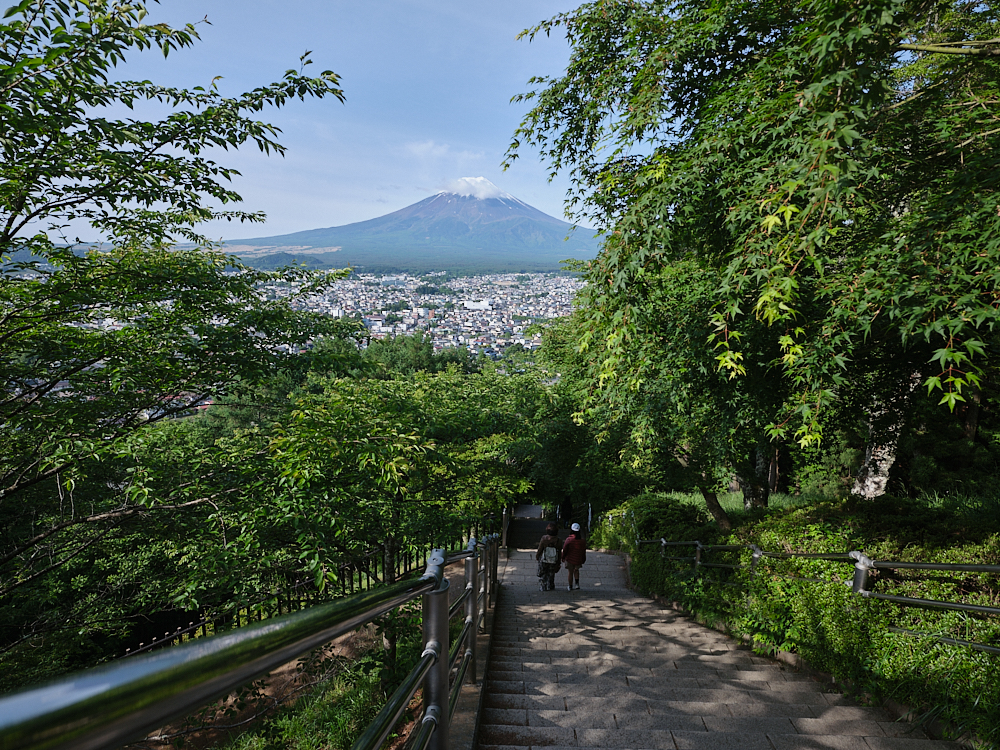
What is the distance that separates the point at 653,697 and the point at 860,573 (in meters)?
1.89

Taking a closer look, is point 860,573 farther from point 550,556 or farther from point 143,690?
point 550,556

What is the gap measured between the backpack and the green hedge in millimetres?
2806

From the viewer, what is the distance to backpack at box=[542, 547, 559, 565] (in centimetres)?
934

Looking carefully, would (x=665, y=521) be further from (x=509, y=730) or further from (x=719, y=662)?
(x=509, y=730)

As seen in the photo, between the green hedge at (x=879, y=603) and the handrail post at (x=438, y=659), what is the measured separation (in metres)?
3.09

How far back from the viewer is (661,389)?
5727 millimetres

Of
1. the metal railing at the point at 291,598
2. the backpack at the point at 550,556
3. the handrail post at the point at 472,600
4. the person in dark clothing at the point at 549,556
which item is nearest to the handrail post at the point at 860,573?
the handrail post at the point at 472,600

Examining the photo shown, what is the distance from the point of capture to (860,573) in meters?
4.23

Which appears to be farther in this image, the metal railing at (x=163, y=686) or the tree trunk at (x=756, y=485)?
the tree trunk at (x=756, y=485)

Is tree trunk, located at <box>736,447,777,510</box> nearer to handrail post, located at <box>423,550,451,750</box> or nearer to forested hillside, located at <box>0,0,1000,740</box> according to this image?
forested hillside, located at <box>0,0,1000,740</box>

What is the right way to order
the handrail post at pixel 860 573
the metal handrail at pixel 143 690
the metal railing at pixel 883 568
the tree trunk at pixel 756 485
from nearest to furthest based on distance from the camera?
the metal handrail at pixel 143 690, the metal railing at pixel 883 568, the handrail post at pixel 860 573, the tree trunk at pixel 756 485

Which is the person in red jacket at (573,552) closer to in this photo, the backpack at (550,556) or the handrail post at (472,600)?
the backpack at (550,556)

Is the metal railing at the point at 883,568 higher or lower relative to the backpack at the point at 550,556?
higher

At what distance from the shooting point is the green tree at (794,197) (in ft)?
11.7
